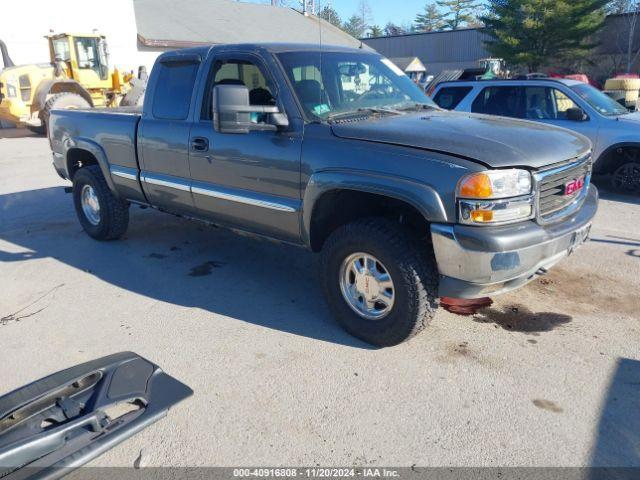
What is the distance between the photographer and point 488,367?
11.0 feet

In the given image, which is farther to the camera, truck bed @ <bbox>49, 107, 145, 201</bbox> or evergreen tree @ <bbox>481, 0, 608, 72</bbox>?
evergreen tree @ <bbox>481, 0, 608, 72</bbox>

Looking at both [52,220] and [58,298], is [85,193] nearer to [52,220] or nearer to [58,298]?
[52,220]

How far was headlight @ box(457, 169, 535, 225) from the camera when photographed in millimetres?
2951

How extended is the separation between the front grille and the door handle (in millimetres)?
2541

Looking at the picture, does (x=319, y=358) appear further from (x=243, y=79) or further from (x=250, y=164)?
(x=243, y=79)

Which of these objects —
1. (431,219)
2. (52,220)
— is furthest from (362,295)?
(52,220)

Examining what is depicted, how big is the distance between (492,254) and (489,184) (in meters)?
0.39

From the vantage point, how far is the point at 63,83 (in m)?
16.5

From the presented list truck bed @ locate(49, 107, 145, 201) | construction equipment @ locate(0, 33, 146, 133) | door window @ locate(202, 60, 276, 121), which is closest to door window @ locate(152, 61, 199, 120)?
door window @ locate(202, 60, 276, 121)

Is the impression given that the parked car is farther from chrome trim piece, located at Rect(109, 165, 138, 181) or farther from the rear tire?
→ chrome trim piece, located at Rect(109, 165, 138, 181)

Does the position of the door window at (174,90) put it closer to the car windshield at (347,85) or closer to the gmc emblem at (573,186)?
the car windshield at (347,85)

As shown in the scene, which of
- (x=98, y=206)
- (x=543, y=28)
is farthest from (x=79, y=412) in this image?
(x=543, y=28)

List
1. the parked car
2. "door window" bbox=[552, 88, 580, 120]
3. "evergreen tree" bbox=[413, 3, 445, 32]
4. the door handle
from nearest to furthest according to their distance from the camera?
1. the door handle
2. the parked car
3. "door window" bbox=[552, 88, 580, 120]
4. "evergreen tree" bbox=[413, 3, 445, 32]

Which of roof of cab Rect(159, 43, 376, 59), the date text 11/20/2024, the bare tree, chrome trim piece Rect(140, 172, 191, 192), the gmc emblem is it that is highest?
the bare tree
